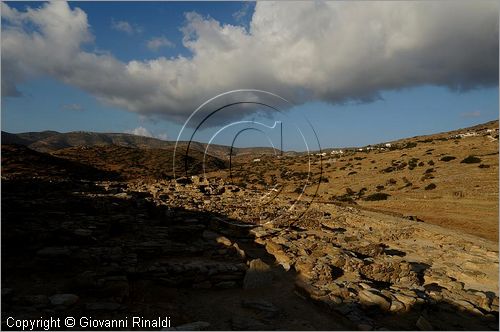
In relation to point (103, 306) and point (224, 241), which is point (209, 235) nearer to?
point (224, 241)

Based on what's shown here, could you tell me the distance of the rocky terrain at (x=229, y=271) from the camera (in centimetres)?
974

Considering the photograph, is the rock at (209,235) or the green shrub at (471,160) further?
the green shrub at (471,160)

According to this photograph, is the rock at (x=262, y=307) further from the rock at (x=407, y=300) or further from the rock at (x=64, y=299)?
the rock at (x=64, y=299)

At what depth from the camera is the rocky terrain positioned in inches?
384

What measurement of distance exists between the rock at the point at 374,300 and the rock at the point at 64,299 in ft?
25.8

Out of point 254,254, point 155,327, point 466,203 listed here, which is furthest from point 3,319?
point 466,203

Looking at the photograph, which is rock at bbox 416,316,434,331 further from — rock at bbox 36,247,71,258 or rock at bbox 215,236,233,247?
rock at bbox 36,247,71,258

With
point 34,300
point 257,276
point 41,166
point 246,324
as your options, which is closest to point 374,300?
point 257,276

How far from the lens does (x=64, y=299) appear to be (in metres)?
8.88

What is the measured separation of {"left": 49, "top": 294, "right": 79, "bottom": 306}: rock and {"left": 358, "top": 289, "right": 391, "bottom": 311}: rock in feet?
25.8

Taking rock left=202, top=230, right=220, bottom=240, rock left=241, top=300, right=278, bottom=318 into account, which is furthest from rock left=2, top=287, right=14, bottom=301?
rock left=202, top=230, right=220, bottom=240


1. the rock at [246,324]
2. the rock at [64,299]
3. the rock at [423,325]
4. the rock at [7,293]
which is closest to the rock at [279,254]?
the rock at [246,324]

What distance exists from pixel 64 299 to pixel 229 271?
509 cm

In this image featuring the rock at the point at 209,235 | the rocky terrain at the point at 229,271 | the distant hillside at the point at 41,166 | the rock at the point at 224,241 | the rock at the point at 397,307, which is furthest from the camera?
the distant hillside at the point at 41,166
